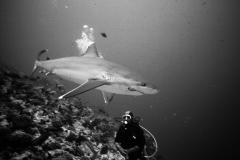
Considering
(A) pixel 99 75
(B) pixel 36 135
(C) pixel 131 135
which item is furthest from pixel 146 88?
(B) pixel 36 135

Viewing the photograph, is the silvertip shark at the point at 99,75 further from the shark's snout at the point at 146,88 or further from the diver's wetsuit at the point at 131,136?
the diver's wetsuit at the point at 131,136

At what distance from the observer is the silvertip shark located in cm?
290

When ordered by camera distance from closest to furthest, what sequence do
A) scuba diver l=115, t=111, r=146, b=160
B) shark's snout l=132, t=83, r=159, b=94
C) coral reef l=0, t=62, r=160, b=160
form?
coral reef l=0, t=62, r=160, b=160
shark's snout l=132, t=83, r=159, b=94
scuba diver l=115, t=111, r=146, b=160

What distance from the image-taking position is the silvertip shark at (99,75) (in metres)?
2.90

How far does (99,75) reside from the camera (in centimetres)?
339

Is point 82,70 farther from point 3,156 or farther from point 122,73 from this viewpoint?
point 3,156

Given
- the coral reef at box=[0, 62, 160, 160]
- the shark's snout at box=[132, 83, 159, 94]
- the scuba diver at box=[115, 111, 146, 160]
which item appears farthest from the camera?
the scuba diver at box=[115, 111, 146, 160]

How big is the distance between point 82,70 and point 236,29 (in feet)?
226

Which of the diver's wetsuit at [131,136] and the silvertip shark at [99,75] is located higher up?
the silvertip shark at [99,75]

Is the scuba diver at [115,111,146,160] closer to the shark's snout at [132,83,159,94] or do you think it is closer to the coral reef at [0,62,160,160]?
the coral reef at [0,62,160,160]

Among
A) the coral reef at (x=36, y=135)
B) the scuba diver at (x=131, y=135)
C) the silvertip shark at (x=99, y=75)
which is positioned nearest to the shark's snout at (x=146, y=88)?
the silvertip shark at (x=99, y=75)

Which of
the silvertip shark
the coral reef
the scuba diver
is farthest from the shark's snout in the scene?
the coral reef

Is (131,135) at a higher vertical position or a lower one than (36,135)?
higher

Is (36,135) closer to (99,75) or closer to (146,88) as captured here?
(99,75)
